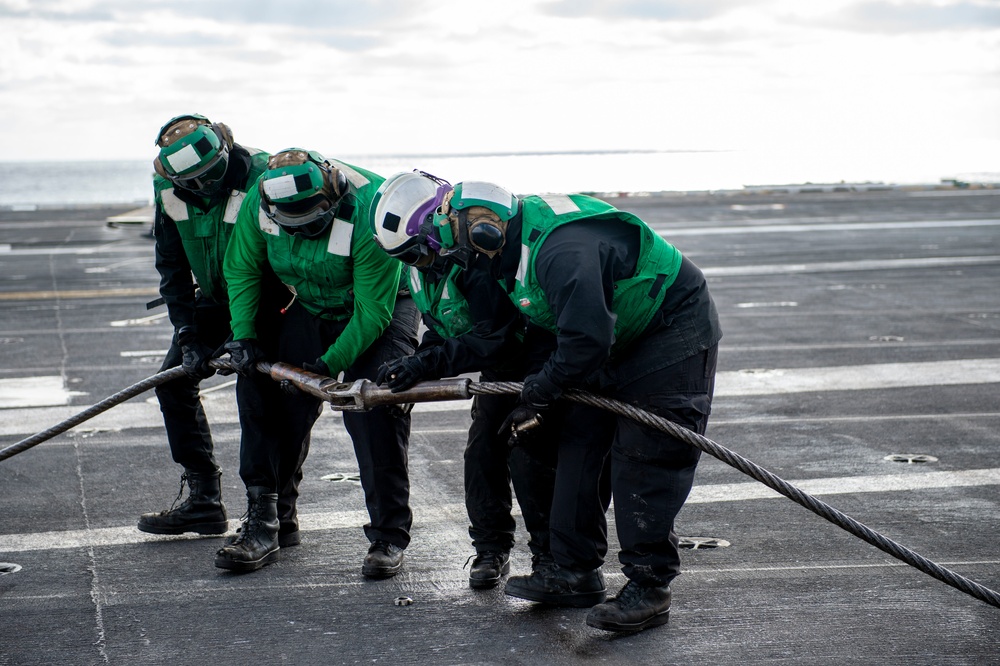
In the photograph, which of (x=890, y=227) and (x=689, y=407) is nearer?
(x=689, y=407)

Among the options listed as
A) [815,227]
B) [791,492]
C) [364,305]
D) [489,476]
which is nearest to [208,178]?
[364,305]

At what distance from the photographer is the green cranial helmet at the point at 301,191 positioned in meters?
4.81

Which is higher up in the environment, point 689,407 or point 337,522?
point 689,407

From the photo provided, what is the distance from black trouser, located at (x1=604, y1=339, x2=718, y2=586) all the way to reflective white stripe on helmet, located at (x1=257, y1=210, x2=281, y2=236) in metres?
1.69

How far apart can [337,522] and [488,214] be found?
2.37 meters

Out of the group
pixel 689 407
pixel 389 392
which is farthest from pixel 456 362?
pixel 689 407

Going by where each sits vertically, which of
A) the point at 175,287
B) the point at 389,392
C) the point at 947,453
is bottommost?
the point at 947,453

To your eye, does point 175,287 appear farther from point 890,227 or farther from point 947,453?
point 890,227

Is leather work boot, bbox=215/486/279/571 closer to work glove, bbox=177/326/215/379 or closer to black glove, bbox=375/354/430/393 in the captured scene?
work glove, bbox=177/326/215/379

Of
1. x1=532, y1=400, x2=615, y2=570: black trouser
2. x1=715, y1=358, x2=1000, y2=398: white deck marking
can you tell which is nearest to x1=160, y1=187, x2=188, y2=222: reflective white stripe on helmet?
x1=532, y1=400, x2=615, y2=570: black trouser

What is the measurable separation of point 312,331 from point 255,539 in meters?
1.02

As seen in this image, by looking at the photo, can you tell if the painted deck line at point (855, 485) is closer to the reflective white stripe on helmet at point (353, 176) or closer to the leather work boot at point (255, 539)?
the leather work boot at point (255, 539)

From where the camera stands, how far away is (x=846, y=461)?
7027 mm

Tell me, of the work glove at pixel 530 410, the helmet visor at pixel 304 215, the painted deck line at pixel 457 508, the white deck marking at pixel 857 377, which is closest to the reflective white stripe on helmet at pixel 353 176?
the helmet visor at pixel 304 215
